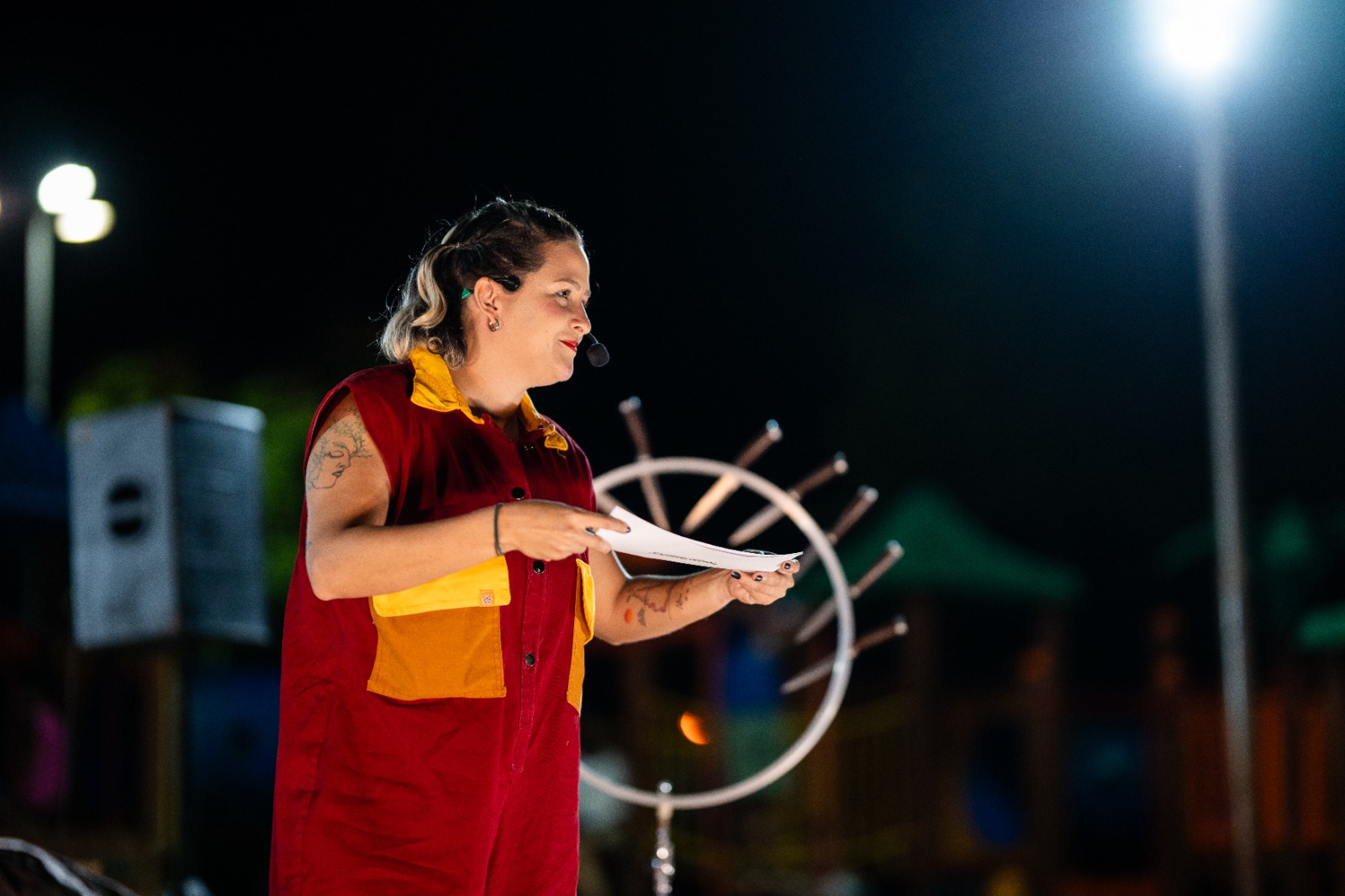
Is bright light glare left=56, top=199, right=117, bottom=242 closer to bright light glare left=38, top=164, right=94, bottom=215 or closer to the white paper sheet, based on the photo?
bright light glare left=38, top=164, right=94, bottom=215

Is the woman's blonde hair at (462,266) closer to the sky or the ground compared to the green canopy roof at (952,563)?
closer to the ground

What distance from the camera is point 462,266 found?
7.82 ft

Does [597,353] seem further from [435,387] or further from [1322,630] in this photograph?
[1322,630]

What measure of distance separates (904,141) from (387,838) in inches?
461

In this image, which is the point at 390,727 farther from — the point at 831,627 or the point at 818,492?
the point at 818,492

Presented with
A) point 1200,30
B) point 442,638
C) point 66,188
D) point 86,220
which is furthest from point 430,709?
point 86,220

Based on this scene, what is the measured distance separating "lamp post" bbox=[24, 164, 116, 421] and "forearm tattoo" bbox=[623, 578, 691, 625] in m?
5.99

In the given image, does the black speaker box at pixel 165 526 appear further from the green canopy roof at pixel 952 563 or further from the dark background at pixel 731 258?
the green canopy roof at pixel 952 563

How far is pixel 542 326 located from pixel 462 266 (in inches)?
7.2

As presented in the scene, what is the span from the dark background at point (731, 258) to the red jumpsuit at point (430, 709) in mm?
6563

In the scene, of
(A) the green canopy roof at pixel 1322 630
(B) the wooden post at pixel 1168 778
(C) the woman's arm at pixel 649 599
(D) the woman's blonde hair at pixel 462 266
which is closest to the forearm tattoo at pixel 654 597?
(C) the woman's arm at pixel 649 599

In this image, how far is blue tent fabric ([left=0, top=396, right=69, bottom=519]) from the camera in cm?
838

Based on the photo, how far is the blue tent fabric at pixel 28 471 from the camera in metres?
8.38

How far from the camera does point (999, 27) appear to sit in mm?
6336
